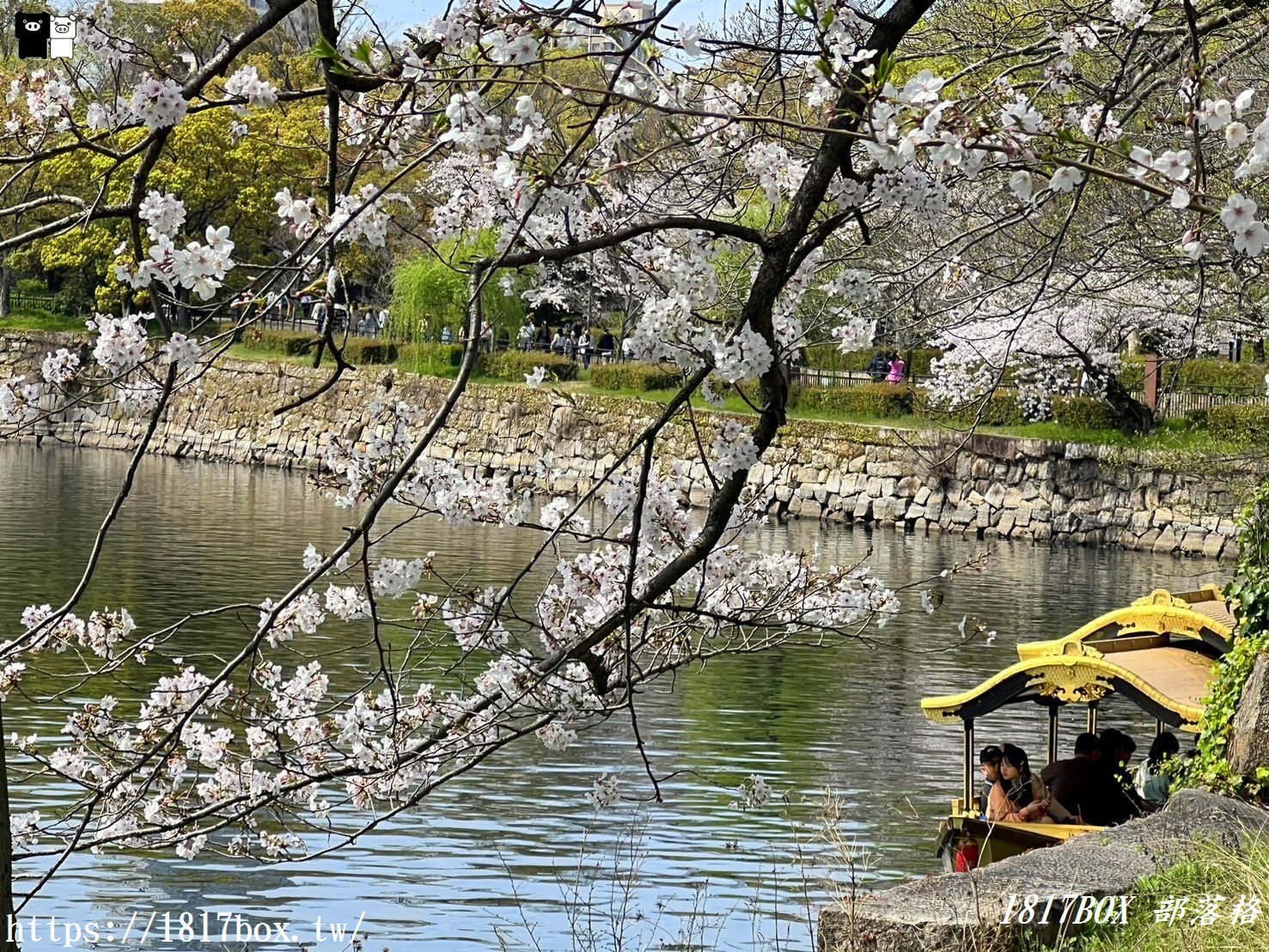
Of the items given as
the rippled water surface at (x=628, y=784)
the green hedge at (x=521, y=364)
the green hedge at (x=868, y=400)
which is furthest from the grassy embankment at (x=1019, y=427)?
the rippled water surface at (x=628, y=784)

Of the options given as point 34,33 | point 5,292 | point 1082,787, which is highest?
point 5,292

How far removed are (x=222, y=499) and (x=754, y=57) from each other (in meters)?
25.9

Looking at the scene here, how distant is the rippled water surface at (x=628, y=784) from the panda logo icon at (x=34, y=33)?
9.56 ft

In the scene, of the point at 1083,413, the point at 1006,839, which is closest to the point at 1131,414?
the point at 1083,413

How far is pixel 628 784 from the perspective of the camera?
41.3 feet

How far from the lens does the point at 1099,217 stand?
12.6 m

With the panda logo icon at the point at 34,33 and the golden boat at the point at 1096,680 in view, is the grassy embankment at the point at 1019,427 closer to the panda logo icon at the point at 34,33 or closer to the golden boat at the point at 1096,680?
the golden boat at the point at 1096,680

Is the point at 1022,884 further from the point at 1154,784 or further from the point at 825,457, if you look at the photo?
the point at 825,457

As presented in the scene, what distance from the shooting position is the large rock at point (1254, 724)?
7.66 meters

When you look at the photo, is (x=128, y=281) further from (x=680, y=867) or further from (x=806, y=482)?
(x=806, y=482)

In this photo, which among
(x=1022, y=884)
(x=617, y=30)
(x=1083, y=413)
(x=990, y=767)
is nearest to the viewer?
(x=617, y=30)

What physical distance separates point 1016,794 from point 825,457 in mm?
22953

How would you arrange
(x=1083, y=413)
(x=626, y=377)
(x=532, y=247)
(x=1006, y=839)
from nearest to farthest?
1. (x=532, y=247)
2. (x=1006, y=839)
3. (x=1083, y=413)
4. (x=626, y=377)

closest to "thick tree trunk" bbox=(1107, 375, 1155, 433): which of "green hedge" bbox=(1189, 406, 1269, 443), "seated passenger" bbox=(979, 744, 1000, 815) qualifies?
"green hedge" bbox=(1189, 406, 1269, 443)
